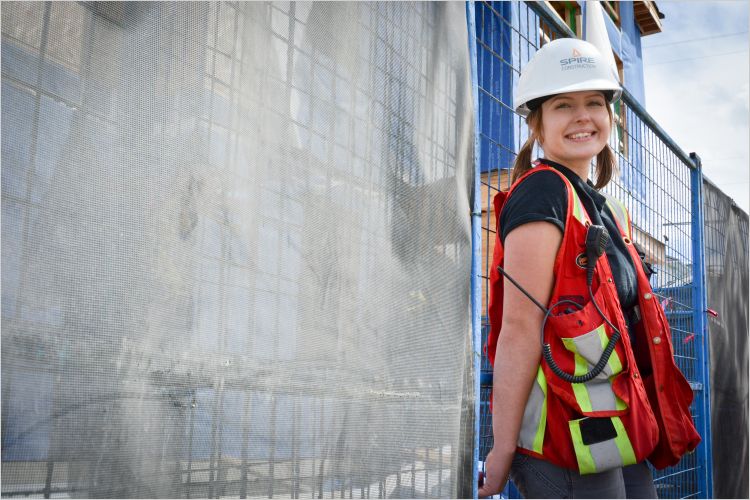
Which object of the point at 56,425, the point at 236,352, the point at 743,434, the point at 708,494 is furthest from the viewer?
the point at 743,434

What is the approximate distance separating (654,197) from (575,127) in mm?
2856

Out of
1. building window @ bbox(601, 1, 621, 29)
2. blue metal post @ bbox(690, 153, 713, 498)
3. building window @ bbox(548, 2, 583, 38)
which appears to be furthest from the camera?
building window @ bbox(601, 1, 621, 29)

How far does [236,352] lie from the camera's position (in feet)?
5.28

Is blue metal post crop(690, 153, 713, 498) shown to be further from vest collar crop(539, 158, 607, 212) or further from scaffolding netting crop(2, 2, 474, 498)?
vest collar crop(539, 158, 607, 212)

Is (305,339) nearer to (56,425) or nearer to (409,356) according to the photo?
(409,356)

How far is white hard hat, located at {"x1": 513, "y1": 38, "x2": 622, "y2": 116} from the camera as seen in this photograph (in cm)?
209

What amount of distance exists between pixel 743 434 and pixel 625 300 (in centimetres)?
455

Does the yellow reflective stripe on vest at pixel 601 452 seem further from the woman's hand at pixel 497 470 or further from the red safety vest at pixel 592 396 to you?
the woman's hand at pixel 497 470

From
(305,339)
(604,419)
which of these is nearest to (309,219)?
(305,339)

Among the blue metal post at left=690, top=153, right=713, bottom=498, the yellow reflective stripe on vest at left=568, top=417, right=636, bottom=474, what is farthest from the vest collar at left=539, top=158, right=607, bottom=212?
the blue metal post at left=690, top=153, right=713, bottom=498

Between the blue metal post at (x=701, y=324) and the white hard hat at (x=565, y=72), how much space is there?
355 centimetres

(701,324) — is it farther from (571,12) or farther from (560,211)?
(571,12)

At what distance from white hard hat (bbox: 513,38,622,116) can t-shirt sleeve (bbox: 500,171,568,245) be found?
357 millimetres

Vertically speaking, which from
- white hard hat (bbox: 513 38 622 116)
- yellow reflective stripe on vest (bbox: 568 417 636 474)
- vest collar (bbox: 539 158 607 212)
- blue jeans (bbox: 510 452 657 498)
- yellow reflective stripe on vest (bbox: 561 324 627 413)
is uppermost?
white hard hat (bbox: 513 38 622 116)
